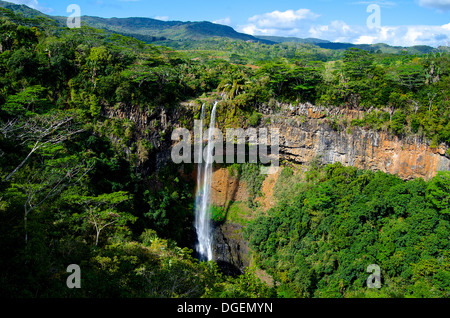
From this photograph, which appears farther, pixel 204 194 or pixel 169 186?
pixel 204 194

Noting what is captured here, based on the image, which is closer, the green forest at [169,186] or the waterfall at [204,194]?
the green forest at [169,186]

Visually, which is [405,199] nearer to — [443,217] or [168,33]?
Answer: [443,217]

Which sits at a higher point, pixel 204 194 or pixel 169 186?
pixel 169 186
